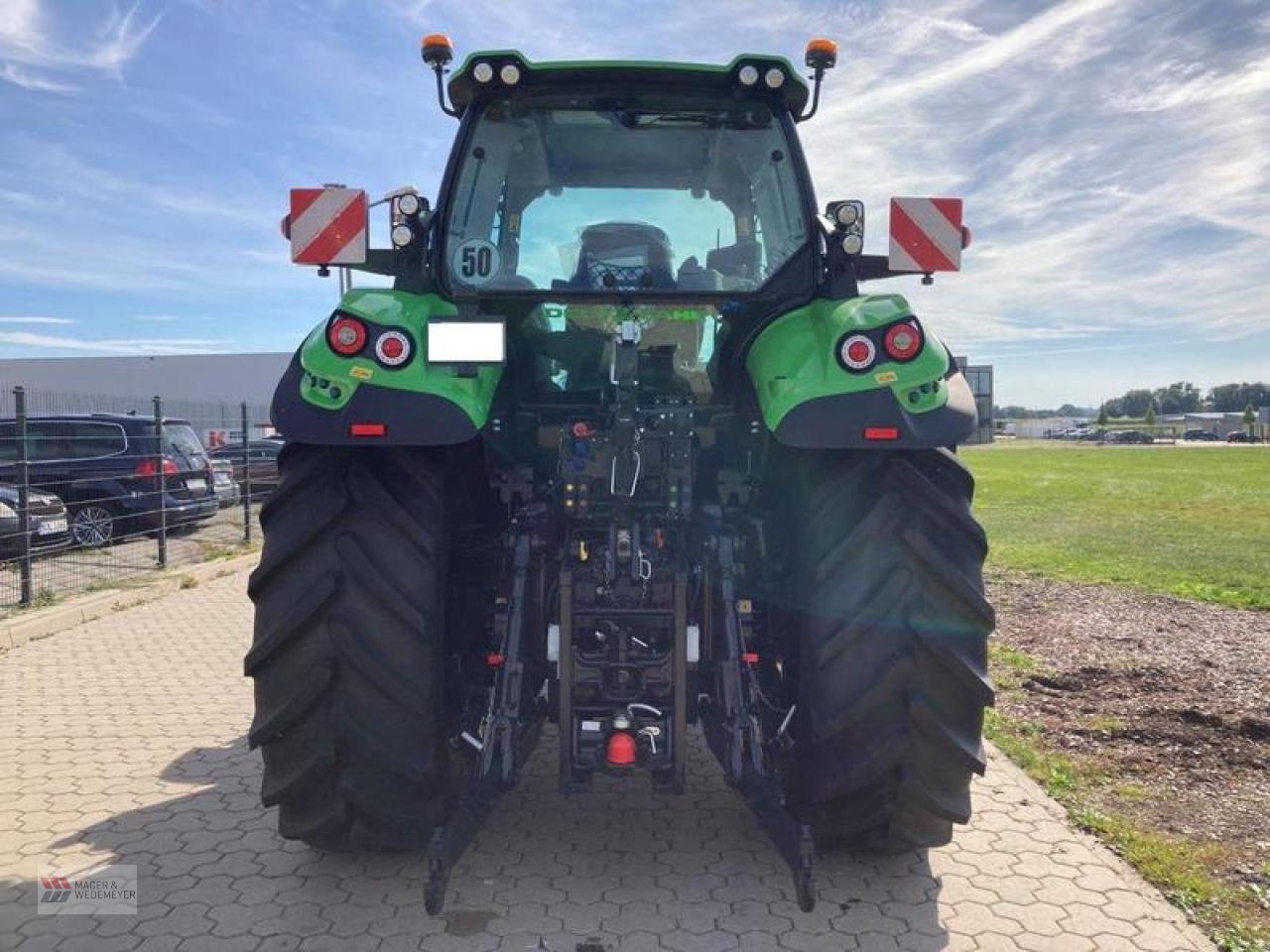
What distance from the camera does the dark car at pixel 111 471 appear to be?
12.2 m

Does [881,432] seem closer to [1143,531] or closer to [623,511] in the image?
[623,511]

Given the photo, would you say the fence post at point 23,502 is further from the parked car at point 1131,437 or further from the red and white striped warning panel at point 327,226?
the parked car at point 1131,437

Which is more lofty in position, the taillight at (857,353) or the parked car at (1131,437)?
the taillight at (857,353)

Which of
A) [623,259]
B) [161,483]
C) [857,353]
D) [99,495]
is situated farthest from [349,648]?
[99,495]

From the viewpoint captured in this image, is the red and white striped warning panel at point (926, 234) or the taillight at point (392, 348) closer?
the taillight at point (392, 348)

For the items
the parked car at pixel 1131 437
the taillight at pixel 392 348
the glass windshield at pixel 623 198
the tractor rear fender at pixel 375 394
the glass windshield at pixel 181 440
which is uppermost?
the glass windshield at pixel 623 198

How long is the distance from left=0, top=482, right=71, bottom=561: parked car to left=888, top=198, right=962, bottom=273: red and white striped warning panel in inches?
361

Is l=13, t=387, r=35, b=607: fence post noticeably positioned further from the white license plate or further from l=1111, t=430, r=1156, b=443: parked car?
l=1111, t=430, r=1156, b=443: parked car

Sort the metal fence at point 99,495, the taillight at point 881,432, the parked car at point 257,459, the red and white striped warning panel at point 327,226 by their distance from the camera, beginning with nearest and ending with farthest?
1. the taillight at point 881,432
2. the red and white striped warning panel at point 327,226
3. the metal fence at point 99,495
4. the parked car at point 257,459

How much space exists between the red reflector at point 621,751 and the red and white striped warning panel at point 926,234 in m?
2.18

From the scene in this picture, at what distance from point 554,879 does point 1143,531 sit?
50.9 ft

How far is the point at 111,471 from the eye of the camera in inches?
503

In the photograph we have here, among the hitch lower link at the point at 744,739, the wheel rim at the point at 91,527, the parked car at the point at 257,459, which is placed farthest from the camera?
the parked car at the point at 257,459

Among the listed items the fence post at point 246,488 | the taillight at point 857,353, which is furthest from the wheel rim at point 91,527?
the taillight at point 857,353
